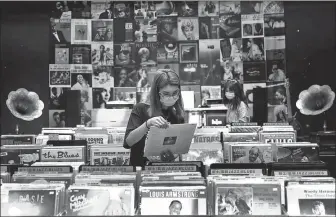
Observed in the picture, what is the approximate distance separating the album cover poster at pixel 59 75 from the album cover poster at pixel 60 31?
17.4 inches

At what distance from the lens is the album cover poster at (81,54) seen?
283 inches

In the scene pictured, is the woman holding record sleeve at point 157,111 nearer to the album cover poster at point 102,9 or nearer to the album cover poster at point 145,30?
the album cover poster at point 145,30

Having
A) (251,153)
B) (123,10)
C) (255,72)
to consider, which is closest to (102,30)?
(123,10)

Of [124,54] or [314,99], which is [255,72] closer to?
[314,99]

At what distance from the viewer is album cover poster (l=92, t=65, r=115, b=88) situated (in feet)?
23.5

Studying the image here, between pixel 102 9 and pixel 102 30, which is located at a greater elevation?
pixel 102 9

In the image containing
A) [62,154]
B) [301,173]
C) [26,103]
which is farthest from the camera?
[26,103]

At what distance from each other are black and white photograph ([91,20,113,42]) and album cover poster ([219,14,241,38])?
1.93m

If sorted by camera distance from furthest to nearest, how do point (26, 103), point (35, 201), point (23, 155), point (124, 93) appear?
1. point (124, 93)
2. point (26, 103)
3. point (23, 155)
4. point (35, 201)

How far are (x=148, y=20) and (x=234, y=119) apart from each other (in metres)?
3.16

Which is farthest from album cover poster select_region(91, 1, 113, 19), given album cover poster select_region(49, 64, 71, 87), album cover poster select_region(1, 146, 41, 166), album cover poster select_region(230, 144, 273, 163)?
album cover poster select_region(230, 144, 273, 163)

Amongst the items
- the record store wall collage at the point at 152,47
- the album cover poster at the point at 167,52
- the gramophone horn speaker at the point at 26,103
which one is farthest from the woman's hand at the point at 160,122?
the album cover poster at the point at 167,52

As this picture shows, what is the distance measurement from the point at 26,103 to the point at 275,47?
14.0ft

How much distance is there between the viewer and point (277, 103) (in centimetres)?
706
